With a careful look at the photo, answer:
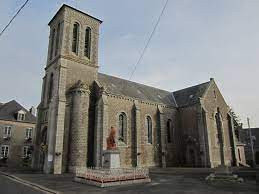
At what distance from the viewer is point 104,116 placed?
20.7 m

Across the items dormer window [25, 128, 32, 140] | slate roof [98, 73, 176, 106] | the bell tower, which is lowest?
dormer window [25, 128, 32, 140]

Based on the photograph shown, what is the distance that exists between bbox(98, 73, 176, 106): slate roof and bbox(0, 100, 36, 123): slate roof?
16.9 m

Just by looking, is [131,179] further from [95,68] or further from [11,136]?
[11,136]

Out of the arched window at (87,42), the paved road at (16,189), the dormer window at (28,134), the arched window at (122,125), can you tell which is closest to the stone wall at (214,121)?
the arched window at (122,125)

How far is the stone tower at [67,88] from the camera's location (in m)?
19.3

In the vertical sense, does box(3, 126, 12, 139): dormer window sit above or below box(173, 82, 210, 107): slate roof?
below

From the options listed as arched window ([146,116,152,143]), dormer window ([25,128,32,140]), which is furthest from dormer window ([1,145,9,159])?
arched window ([146,116,152,143])

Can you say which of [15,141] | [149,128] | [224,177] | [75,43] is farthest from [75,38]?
[224,177]

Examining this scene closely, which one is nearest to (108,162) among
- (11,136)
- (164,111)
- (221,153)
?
(164,111)

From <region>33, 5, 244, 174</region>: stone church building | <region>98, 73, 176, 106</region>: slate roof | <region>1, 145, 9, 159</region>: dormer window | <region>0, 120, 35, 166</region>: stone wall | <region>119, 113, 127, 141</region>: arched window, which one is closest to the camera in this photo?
<region>33, 5, 244, 174</region>: stone church building

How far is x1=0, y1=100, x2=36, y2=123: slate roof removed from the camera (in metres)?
33.5

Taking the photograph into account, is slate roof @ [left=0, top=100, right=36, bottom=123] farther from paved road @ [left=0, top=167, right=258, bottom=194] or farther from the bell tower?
paved road @ [left=0, top=167, right=258, bottom=194]

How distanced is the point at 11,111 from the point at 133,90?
20879 mm

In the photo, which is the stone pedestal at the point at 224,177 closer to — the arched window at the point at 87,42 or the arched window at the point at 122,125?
the arched window at the point at 122,125
